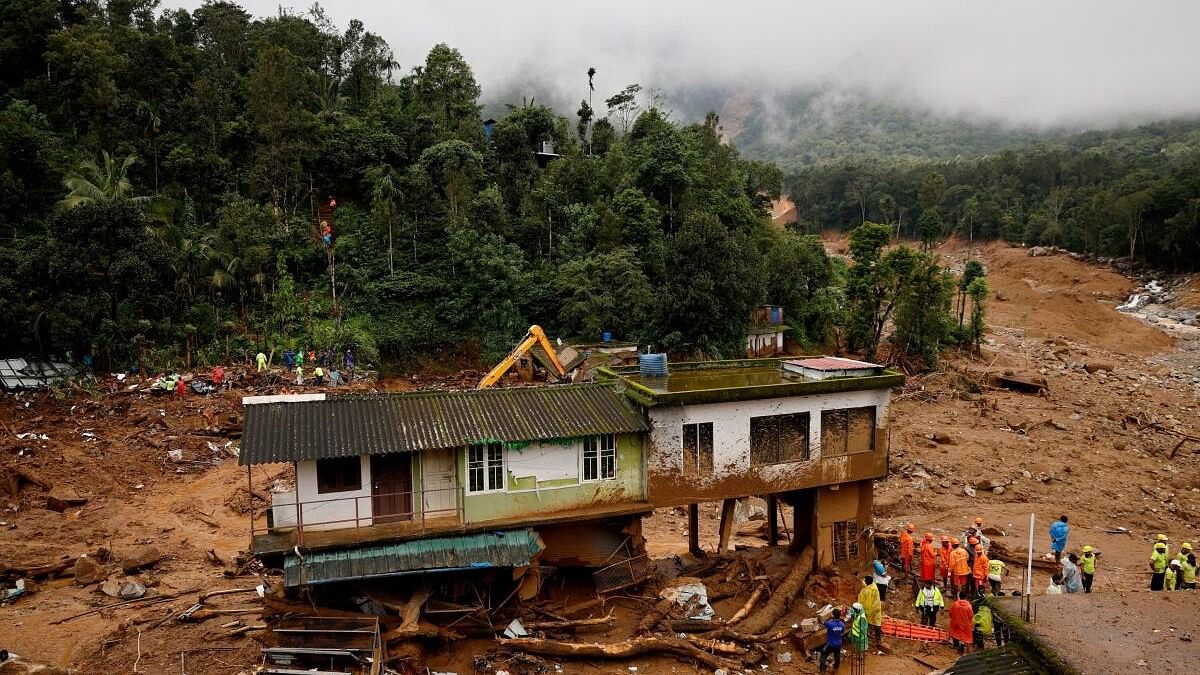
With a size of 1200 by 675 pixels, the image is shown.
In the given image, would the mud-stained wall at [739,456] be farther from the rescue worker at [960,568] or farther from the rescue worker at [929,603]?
the rescue worker at [929,603]

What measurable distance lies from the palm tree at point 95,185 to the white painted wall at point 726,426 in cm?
2648

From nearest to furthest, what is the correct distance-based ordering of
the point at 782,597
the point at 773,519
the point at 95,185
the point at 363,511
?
the point at 363,511
the point at 782,597
the point at 773,519
the point at 95,185

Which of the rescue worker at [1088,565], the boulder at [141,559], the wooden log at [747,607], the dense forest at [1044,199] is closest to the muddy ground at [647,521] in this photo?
the boulder at [141,559]

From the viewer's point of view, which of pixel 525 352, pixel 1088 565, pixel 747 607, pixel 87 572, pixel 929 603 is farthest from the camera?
pixel 525 352

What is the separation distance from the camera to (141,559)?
1922 centimetres

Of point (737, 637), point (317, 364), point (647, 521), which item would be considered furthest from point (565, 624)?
point (317, 364)

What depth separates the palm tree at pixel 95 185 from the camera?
31234 millimetres

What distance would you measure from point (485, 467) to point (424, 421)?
1708 mm

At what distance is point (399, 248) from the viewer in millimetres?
44062

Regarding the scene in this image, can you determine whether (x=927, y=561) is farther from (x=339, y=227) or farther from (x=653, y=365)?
(x=339, y=227)

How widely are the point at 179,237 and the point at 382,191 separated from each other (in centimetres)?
1125

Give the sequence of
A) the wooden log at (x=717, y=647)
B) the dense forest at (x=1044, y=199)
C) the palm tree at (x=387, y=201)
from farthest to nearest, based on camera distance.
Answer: the dense forest at (x=1044, y=199), the palm tree at (x=387, y=201), the wooden log at (x=717, y=647)

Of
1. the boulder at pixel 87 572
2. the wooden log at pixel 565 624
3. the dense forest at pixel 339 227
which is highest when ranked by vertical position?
the dense forest at pixel 339 227

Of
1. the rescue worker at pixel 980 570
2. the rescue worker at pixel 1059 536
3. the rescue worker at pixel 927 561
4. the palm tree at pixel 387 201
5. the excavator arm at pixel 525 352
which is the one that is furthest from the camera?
the palm tree at pixel 387 201
